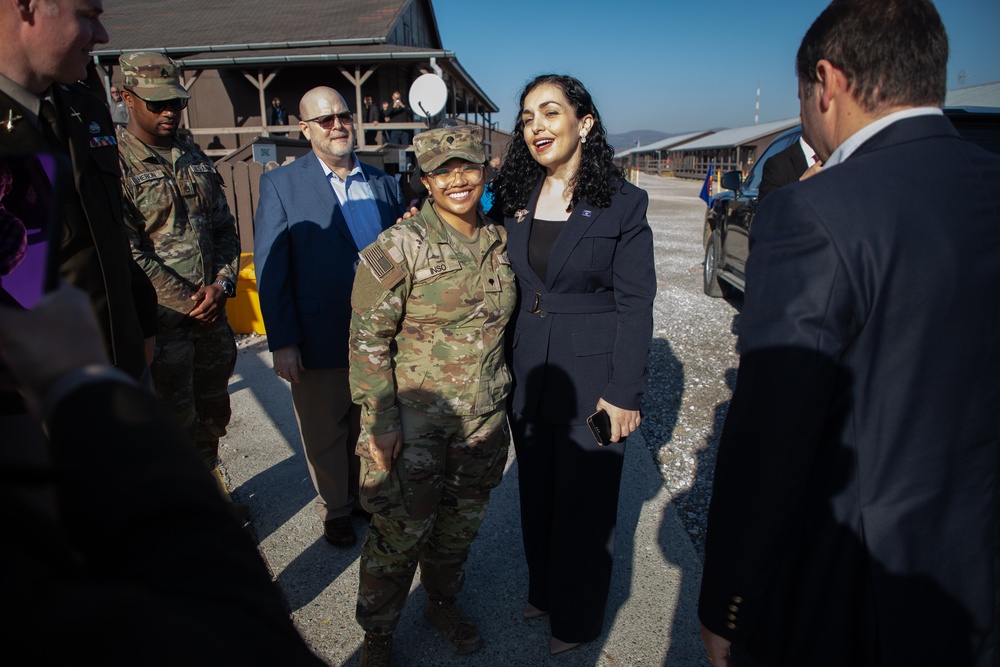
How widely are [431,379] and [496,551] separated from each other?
1.35 metres

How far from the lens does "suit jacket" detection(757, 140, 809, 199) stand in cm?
405

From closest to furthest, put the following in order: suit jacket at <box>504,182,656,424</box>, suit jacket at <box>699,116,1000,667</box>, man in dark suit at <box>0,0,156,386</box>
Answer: suit jacket at <box>699,116,1000,667</box> < man in dark suit at <box>0,0,156,386</box> < suit jacket at <box>504,182,656,424</box>

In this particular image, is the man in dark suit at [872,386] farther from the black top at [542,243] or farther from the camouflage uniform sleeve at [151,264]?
the camouflage uniform sleeve at [151,264]

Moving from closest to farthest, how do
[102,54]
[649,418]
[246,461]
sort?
[246,461], [649,418], [102,54]

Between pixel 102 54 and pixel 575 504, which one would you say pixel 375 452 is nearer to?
pixel 575 504

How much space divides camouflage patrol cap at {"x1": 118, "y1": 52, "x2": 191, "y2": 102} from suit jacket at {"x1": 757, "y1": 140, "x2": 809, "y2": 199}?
343 centimetres

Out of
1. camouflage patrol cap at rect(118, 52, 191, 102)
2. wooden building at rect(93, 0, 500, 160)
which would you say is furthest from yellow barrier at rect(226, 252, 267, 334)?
wooden building at rect(93, 0, 500, 160)

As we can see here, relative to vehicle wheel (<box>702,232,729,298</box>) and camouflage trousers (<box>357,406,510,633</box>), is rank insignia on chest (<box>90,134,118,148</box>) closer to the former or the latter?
camouflage trousers (<box>357,406,510,633</box>)

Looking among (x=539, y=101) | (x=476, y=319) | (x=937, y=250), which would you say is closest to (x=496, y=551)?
(x=476, y=319)

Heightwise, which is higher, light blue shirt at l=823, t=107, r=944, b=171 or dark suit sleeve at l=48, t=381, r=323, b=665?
light blue shirt at l=823, t=107, r=944, b=171

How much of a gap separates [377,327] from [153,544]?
1505 millimetres

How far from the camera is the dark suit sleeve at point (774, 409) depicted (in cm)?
112

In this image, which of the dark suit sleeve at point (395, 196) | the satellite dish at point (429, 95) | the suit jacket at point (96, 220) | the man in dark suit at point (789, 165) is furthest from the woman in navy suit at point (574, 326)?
the satellite dish at point (429, 95)

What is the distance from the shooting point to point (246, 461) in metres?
3.96
